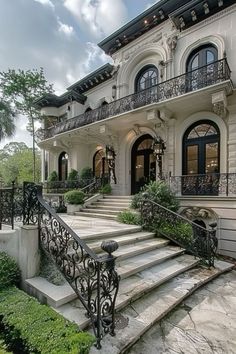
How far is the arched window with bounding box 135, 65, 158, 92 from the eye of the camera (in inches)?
497

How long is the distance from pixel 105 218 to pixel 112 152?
5.19 m

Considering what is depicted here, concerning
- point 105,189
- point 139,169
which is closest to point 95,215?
point 105,189

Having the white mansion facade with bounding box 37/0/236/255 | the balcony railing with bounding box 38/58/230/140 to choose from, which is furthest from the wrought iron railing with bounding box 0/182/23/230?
the balcony railing with bounding box 38/58/230/140

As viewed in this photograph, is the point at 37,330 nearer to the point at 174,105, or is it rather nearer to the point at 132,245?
the point at 132,245

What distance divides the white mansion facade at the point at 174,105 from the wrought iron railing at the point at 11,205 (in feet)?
22.6

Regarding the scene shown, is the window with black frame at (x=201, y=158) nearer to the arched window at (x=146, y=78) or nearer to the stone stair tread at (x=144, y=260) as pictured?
the arched window at (x=146, y=78)

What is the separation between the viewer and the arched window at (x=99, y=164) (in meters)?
15.8

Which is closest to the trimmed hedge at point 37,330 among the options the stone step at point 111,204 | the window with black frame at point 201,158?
the stone step at point 111,204

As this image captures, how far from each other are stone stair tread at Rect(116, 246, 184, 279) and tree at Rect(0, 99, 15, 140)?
12.5 metres

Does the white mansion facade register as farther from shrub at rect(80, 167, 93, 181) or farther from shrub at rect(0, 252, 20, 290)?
shrub at rect(0, 252, 20, 290)

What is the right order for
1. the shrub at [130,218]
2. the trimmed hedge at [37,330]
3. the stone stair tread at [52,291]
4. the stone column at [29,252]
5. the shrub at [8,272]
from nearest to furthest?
the trimmed hedge at [37,330], the stone stair tread at [52,291], the shrub at [8,272], the stone column at [29,252], the shrub at [130,218]

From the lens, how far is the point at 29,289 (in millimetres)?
3768

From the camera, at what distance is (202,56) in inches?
420

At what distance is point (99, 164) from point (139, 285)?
1273 centimetres
